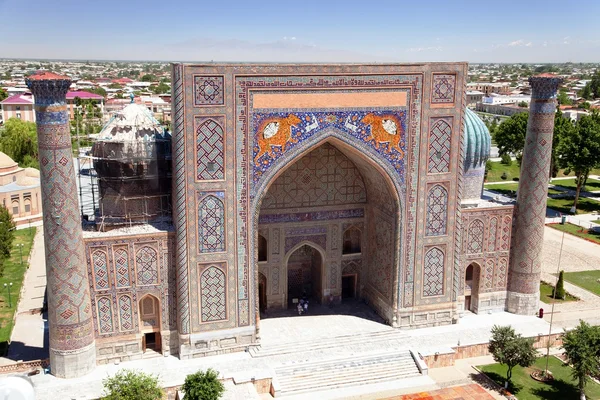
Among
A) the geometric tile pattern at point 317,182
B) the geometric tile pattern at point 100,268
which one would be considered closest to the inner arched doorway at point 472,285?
the geometric tile pattern at point 317,182

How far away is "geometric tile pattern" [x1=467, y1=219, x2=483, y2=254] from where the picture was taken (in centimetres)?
1476

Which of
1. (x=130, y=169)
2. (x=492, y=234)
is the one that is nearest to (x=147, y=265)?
(x=130, y=169)

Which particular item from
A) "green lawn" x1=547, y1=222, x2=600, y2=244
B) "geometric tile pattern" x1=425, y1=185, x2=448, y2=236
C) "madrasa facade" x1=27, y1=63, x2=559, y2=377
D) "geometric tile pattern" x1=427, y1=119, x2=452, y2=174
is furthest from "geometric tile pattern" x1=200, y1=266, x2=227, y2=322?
"green lawn" x1=547, y1=222, x2=600, y2=244

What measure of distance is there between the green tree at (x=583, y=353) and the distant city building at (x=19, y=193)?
21759 millimetres

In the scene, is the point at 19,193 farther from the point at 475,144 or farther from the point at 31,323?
the point at 475,144

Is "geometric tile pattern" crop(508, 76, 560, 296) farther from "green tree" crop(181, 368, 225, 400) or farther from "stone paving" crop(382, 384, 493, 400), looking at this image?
"green tree" crop(181, 368, 225, 400)

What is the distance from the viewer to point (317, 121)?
12648 mm

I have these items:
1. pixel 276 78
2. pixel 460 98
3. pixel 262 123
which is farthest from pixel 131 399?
pixel 460 98

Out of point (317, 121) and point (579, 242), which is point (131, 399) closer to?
point (317, 121)

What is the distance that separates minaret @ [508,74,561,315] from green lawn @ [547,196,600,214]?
44.7ft

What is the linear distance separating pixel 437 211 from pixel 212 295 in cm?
562

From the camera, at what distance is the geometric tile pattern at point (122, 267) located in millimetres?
12109

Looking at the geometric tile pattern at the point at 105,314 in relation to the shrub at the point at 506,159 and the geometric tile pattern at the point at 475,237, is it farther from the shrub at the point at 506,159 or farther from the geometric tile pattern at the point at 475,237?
the shrub at the point at 506,159

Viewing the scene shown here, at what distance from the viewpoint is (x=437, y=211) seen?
13.9m
